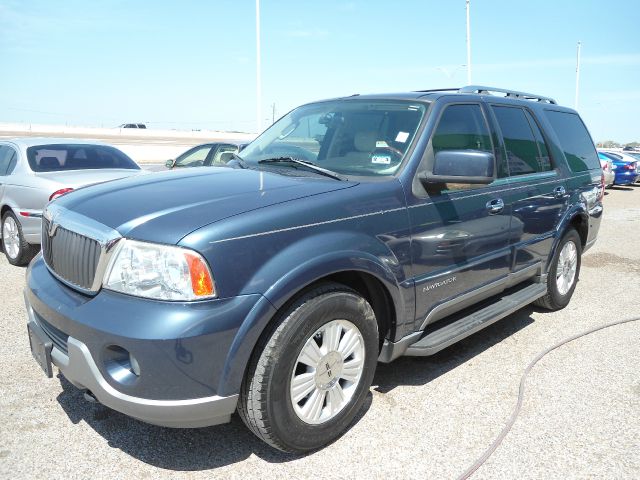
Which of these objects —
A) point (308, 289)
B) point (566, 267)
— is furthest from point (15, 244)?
point (566, 267)

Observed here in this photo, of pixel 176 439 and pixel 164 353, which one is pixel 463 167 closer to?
pixel 164 353

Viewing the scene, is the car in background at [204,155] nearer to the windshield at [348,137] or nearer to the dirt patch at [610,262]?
the windshield at [348,137]

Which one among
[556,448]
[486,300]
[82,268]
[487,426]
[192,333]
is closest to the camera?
[192,333]

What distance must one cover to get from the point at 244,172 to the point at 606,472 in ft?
8.28

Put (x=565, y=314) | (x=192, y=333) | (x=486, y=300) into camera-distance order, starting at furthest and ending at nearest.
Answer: (x=565, y=314) → (x=486, y=300) → (x=192, y=333)

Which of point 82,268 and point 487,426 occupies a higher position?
point 82,268

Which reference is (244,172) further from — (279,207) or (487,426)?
(487,426)

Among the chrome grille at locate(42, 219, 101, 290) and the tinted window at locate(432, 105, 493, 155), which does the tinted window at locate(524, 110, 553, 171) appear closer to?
the tinted window at locate(432, 105, 493, 155)

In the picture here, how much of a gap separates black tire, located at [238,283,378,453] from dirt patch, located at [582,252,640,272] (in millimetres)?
5622

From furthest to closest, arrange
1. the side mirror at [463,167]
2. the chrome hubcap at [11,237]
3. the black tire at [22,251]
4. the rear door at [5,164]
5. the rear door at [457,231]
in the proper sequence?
the rear door at [5,164], the chrome hubcap at [11,237], the black tire at [22,251], the rear door at [457,231], the side mirror at [463,167]

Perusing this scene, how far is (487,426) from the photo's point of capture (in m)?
3.06

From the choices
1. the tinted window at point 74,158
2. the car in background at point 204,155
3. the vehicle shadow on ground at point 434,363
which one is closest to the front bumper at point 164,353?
the vehicle shadow on ground at point 434,363

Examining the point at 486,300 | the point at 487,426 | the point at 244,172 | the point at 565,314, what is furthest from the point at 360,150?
the point at 565,314

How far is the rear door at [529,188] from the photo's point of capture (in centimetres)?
412
